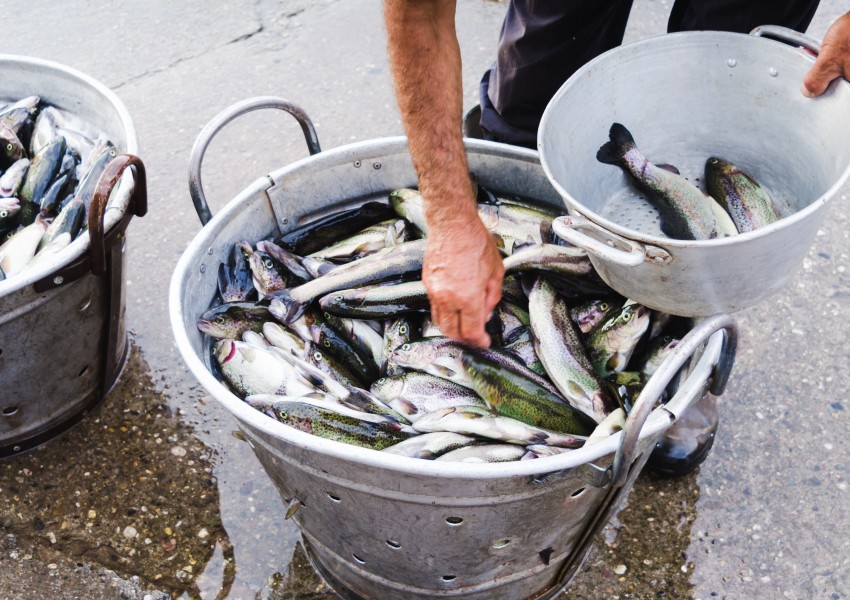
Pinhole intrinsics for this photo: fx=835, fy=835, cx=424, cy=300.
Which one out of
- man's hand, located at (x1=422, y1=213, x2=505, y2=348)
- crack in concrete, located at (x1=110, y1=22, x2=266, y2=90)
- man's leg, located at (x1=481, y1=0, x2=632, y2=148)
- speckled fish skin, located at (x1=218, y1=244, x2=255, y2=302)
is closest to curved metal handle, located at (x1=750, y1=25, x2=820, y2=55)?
man's leg, located at (x1=481, y1=0, x2=632, y2=148)

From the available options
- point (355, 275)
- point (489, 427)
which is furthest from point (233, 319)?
point (489, 427)

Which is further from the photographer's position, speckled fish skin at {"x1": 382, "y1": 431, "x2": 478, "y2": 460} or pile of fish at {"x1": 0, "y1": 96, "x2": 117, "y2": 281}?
pile of fish at {"x1": 0, "y1": 96, "x2": 117, "y2": 281}

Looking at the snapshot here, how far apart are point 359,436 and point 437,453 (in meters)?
0.19

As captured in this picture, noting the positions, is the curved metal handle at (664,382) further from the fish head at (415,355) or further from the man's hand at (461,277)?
the fish head at (415,355)

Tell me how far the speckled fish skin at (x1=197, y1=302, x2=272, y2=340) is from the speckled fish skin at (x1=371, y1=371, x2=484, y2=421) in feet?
1.30

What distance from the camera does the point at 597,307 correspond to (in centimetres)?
225

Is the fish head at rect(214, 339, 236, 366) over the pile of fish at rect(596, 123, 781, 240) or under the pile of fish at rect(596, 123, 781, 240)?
under

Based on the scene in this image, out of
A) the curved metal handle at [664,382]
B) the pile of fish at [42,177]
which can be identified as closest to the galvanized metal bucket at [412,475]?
the curved metal handle at [664,382]

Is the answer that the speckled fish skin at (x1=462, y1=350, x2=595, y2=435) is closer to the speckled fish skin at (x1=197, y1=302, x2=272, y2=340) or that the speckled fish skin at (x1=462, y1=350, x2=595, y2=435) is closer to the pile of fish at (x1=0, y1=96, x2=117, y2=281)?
the speckled fish skin at (x1=197, y1=302, x2=272, y2=340)

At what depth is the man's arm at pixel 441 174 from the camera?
1.64 meters

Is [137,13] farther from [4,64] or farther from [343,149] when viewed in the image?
[343,149]

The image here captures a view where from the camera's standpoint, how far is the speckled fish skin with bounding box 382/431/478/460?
1935 mm

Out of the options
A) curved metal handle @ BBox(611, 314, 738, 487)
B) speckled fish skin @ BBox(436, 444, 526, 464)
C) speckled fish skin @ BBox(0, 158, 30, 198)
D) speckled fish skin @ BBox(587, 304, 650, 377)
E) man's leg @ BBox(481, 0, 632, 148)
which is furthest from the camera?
speckled fish skin @ BBox(0, 158, 30, 198)

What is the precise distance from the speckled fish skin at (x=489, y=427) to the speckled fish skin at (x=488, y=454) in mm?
27
